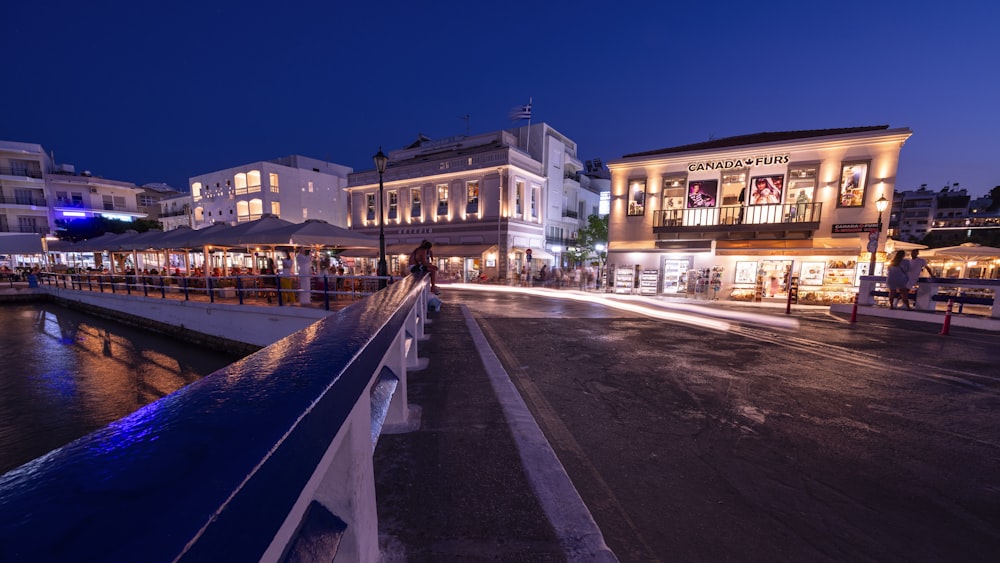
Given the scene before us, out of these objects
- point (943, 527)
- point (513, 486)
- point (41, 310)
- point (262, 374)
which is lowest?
point (41, 310)

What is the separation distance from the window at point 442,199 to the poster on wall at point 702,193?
16.9 meters

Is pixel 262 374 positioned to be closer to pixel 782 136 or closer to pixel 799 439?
pixel 799 439

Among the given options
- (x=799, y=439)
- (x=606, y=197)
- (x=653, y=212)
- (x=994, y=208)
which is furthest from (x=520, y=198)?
(x=994, y=208)

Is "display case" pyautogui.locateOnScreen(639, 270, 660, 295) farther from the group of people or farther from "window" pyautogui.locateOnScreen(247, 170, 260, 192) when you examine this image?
"window" pyautogui.locateOnScreen(247, 170, 260, 192)

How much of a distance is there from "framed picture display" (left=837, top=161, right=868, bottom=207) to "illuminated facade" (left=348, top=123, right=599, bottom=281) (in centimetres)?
1671

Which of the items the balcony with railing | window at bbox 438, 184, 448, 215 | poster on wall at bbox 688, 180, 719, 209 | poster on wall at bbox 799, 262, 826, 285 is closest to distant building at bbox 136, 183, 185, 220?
window at bbox 438, 184, 448, 215

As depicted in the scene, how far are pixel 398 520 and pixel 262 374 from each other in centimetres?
146

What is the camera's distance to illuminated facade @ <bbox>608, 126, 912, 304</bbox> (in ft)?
57.1

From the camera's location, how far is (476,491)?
8.17 ft

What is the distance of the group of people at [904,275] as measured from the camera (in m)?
11.1

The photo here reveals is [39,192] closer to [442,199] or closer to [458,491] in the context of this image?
[442,199]

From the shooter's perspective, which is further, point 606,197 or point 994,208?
point 994,208

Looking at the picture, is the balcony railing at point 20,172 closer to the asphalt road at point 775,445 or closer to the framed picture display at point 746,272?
the asphalt road at point 775,445

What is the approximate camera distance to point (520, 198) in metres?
28.1
